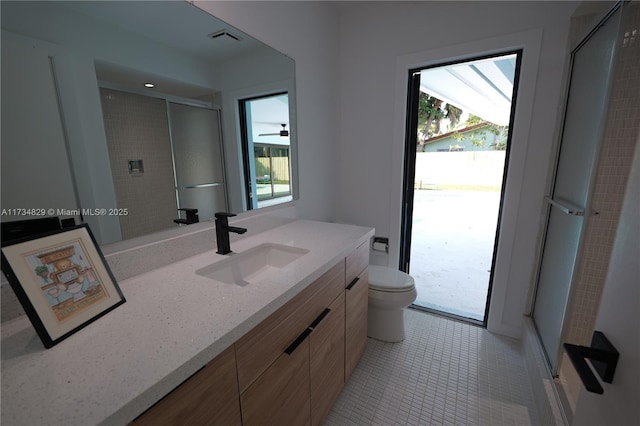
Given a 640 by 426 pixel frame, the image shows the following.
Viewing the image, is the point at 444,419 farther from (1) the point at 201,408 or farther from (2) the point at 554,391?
(1) the point at 201,408

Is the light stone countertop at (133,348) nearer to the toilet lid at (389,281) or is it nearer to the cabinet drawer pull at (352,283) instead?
the cabinet drawer pull at (352,283)

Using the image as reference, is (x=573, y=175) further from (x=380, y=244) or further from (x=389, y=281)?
(x=380, y=244)

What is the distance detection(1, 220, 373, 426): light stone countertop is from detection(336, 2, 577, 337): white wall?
1.47 metres

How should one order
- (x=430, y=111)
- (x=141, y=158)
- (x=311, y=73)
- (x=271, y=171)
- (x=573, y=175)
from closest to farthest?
(x=141, y=158), (x=573, y=175), (x=271, y=171), (x=311, y=73), (x=430, y=111)

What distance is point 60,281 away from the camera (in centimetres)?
63

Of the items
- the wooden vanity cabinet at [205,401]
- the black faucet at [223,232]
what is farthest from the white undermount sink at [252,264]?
the wooden vanity cabinet at [205,401]

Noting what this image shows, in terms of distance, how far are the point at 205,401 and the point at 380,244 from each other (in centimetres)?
188

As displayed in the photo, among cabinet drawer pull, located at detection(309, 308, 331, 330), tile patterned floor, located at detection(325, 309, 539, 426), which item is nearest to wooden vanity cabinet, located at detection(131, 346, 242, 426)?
cabinet drawer pull, located at detection(309, 308, 331, 330)

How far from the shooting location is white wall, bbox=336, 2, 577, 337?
5.11 feet

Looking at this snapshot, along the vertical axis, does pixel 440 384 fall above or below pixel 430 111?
below

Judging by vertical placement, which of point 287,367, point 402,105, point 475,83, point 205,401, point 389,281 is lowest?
point 389,281

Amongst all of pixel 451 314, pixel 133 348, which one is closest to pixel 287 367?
pixel 133 348

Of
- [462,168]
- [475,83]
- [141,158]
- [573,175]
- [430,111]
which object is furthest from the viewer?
[462,168]

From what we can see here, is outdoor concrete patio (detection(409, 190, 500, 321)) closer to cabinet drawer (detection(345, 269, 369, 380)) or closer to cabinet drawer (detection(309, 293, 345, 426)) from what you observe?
cabinet drawer (detection(345, 269, 369, 380))
